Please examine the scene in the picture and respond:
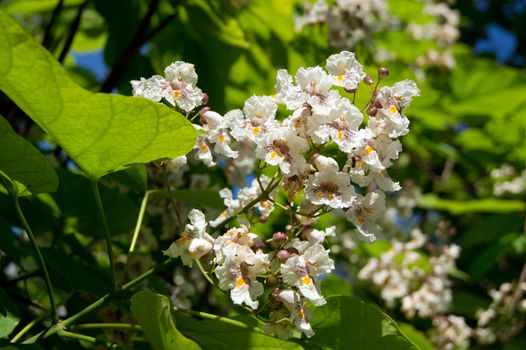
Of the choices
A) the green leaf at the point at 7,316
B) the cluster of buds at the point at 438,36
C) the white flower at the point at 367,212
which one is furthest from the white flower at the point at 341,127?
the cluster of buds at the point at 438,36

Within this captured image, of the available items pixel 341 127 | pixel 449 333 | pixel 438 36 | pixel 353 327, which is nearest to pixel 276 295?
pixel 353 327

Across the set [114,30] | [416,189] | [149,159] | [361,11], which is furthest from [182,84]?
[416,189]

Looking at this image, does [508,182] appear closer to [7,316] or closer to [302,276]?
[302,276]

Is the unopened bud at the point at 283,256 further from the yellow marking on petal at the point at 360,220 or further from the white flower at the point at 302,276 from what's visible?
the yellow marking on petal at the point at 360,220

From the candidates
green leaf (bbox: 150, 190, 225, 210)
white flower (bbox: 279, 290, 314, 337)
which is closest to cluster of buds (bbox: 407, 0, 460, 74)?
green leaf (bbox: 150, 190, 225, 210)

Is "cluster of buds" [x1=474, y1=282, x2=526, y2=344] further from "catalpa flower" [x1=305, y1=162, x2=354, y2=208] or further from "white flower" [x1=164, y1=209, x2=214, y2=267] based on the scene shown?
"white flower" [x1=164, y1=209, x2=214, y2=267]

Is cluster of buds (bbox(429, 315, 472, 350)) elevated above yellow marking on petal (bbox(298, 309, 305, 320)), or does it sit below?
below
